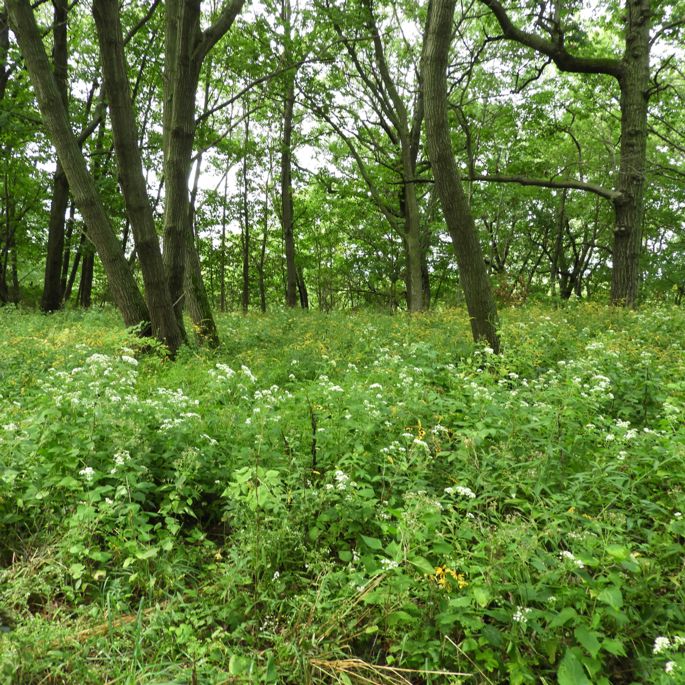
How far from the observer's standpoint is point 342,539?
2.91 metres

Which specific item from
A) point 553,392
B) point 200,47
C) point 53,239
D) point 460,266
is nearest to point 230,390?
point 553,392

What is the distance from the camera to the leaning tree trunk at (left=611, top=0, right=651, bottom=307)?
896 cm

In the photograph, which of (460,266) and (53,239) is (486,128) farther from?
(53,239)

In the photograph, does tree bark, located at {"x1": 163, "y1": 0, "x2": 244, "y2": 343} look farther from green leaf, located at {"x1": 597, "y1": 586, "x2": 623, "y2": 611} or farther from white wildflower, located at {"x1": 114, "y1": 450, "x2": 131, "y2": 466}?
green leaf, located at {"x1": 597, "y1": 586, "x2": 623, "y2": 611}

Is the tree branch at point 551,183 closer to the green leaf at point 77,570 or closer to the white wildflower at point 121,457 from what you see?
the white wildflower at point 121,457

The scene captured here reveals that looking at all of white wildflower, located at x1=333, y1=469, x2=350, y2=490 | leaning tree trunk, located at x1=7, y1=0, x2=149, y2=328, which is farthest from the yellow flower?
leaning tree trunk, located at x1=7, y1=0, x2=149, y2=328

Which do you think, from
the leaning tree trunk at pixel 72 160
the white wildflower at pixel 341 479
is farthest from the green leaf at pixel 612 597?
the leaning tree trunk at pixel 72 160

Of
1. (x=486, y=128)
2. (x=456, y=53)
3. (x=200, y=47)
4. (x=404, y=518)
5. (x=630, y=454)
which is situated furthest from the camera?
(x=486, y=128)

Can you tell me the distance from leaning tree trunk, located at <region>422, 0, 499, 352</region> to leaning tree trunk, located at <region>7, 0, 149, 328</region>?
18.6 feet

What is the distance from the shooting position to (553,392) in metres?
3.80

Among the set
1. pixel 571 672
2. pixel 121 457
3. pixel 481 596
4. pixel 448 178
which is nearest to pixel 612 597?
pixel 571 672

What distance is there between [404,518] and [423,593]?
1.20 feet

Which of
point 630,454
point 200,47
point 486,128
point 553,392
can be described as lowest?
point 630,454

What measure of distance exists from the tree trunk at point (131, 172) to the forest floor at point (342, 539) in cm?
331
